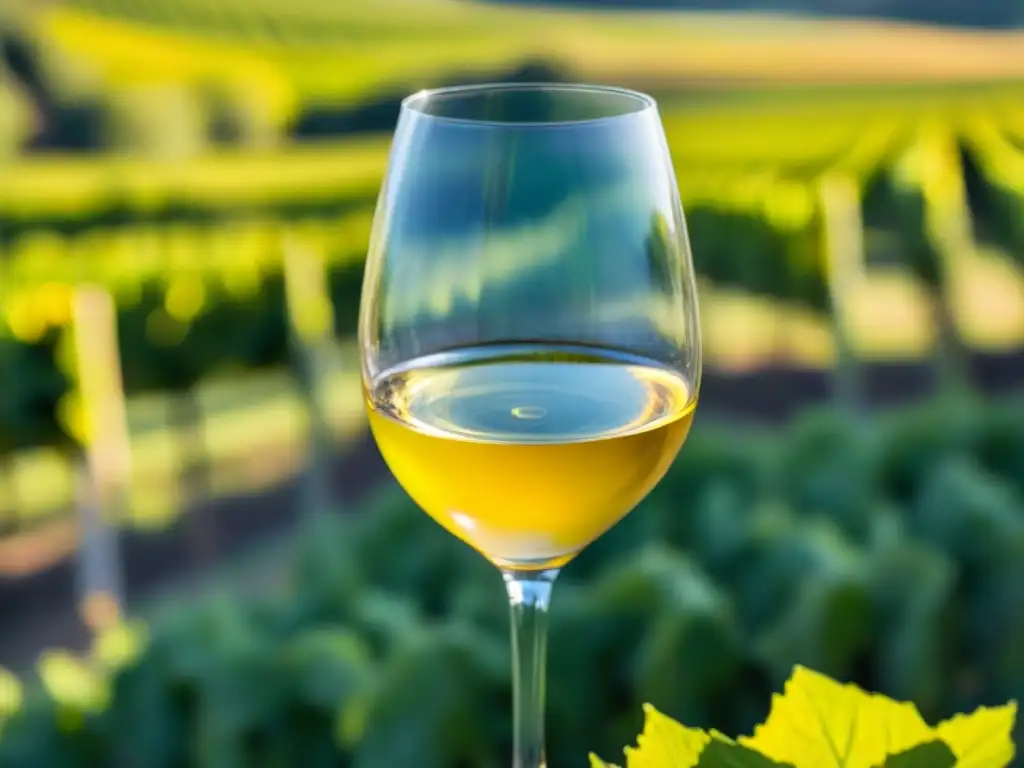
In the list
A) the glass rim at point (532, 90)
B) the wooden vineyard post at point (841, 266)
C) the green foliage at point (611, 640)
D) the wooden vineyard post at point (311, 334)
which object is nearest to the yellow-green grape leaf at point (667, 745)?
the glass rim at point (532, 90)

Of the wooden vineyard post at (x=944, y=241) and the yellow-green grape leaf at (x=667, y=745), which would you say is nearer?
the yellow-green grape leaf at (x=667, y=745)

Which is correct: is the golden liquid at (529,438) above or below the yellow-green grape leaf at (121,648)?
above

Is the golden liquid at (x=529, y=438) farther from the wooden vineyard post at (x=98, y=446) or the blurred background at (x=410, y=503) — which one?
the wooden vineyard post at (x=98, y=446)

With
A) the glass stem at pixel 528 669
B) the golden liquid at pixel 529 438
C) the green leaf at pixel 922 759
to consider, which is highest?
the green leaf at pixel 922 759

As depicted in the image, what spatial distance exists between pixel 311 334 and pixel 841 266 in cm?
374

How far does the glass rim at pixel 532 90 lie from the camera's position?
95 cm

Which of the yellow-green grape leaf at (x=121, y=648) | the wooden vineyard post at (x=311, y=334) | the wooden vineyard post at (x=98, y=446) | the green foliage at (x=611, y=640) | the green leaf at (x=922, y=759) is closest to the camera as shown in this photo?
the green leaf at (x=922, y=759)

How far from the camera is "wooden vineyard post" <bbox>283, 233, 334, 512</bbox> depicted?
7.91 m

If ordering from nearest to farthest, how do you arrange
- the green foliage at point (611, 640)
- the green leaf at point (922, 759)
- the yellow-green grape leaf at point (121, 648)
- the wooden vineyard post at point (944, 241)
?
the green leaf at point (922, 759), the green foliage at point (611, 640), the yellow-green grape leaf at point (121, 648), the wooden vineyard post at point (944, 241)

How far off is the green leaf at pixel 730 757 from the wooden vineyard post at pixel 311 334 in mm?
7442

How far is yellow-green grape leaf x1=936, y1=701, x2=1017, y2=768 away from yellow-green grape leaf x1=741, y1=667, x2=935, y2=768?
11 millimetres

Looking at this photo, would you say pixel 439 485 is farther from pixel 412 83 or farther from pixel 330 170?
pixel 412 83

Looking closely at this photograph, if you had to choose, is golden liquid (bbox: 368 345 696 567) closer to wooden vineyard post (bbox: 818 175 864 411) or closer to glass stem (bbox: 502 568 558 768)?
glass stem (bbox: 502 568 558 768)

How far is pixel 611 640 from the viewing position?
1.67m
